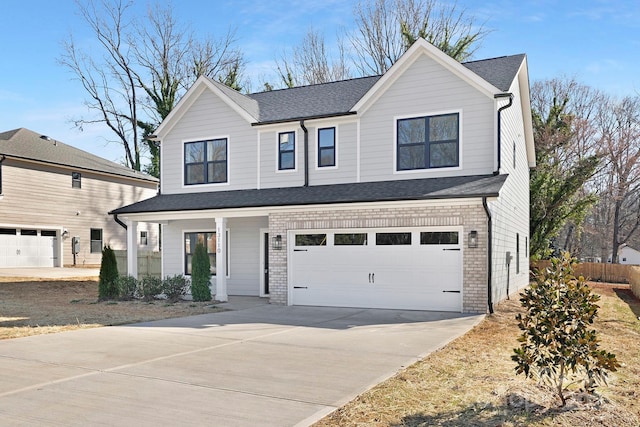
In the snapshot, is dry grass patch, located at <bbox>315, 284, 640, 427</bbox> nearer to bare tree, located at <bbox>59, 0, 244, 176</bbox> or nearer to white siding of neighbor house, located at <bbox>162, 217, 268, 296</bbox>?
white siding of neighbor house, located at <bbox>162, 217, 268, 296</bbox>

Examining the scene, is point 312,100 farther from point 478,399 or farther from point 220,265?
point 478,399

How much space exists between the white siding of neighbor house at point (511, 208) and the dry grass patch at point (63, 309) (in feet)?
25.6

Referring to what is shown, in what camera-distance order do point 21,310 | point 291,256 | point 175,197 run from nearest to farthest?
1. point 21,310
2. point 291,256
3. point 175,197

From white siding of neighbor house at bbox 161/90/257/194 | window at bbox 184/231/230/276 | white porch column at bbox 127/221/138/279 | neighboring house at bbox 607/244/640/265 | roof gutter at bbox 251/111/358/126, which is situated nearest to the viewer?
roof gutter at bbox 251/111/358/126

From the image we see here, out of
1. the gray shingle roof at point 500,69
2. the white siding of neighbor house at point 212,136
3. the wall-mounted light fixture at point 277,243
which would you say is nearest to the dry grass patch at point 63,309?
the wall-mounted light fixture at point 277,243

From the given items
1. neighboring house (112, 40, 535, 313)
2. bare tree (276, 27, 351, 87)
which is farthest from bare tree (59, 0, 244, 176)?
neighboring house (112, 40, 535, 313)

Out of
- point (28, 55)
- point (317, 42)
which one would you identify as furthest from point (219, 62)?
point (28, 55)

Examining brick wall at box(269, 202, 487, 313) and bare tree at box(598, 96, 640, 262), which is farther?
bare tree at box(598, 96, 640, 262)

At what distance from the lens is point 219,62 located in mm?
38281

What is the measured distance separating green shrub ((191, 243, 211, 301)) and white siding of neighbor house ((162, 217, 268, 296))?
6.41 ft

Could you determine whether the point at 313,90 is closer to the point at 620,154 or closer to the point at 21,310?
the point at 21,310

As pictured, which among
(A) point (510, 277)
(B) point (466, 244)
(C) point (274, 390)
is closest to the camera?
(C) point (274, 390)

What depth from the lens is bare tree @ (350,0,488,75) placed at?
3108 centimetres

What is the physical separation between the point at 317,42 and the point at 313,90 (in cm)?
1877
